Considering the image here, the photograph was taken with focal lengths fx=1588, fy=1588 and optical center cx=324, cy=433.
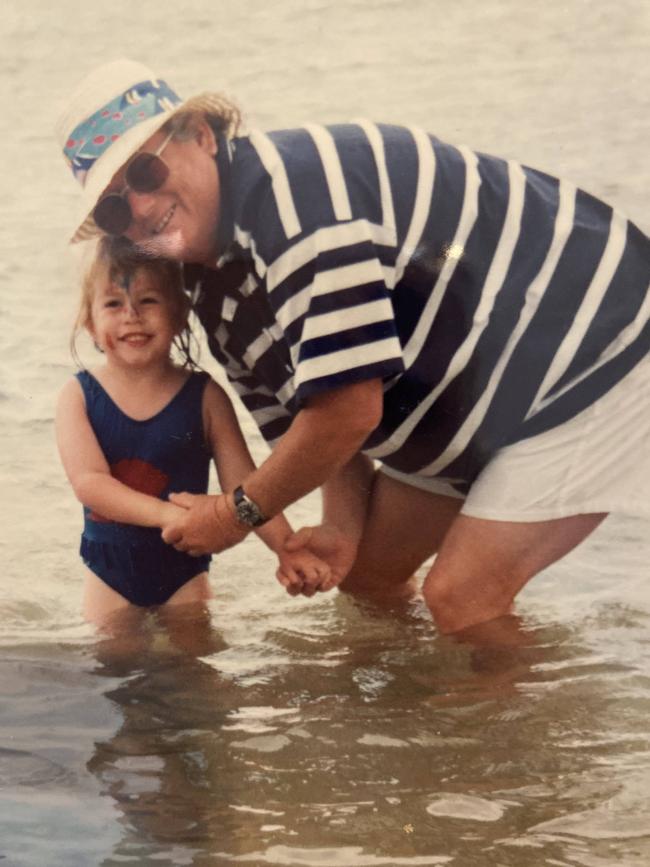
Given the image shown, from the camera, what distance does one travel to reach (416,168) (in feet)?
9.29

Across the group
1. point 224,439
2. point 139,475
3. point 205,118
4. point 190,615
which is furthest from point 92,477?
point 205,118

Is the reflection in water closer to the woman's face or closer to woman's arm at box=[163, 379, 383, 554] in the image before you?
woman's arm at box=[163, 379, 383, 554]

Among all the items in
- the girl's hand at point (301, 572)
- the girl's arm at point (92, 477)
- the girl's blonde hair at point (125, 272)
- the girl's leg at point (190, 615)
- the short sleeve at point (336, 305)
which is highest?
the girl's blonde hair at point (125, 272)

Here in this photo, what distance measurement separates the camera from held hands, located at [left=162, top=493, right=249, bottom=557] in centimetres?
305

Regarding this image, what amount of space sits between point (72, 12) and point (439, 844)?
5.04 meters

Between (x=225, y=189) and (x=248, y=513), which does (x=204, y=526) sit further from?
(x=225, y=189)

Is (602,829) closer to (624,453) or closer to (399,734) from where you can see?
(399,734)

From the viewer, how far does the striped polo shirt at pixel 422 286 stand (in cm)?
268

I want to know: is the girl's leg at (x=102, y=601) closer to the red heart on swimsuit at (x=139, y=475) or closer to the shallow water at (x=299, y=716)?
the shallow water at (x=299, y=716)

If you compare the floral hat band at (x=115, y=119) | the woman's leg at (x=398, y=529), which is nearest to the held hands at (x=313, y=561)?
the woman's leg at (x=398, y=529)

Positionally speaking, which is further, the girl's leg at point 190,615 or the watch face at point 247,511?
the girl's leg at point 190,615

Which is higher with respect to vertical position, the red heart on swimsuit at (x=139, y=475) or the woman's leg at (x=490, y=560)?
the red heart on swimsuit at (x=139, y=475)

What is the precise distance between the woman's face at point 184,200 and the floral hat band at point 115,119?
0.21 ft

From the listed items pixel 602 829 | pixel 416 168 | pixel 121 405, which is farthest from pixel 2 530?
pixel 602 829
